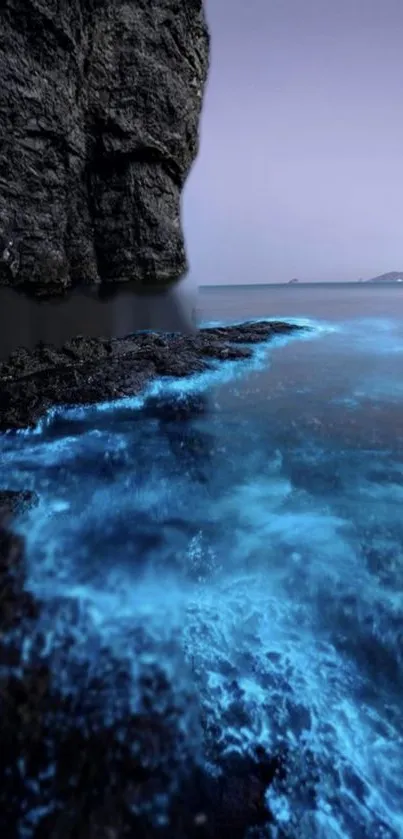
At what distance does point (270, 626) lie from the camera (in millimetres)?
4145

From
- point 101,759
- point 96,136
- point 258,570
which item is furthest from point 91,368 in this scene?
point 101,759

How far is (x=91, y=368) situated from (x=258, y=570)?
9656 mm

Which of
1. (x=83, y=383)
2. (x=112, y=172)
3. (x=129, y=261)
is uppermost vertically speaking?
(x=112, y=172)

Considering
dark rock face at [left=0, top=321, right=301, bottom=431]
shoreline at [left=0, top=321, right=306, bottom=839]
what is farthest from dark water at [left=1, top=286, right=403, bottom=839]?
dark rock face at [left=0, top=321, right=301, bottom=431]

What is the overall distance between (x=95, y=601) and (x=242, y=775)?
220cm

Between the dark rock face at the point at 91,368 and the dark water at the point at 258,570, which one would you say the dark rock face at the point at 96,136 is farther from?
the dark water at the point at 258,570

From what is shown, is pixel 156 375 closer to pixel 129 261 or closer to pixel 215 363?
pixel 215 363

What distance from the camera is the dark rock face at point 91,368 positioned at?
10445 mm

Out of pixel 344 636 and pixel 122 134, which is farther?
pixel 122 134

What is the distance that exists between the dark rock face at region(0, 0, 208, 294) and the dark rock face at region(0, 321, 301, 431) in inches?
91.8

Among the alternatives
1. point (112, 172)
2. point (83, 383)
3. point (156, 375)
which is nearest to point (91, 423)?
point (83, 383)

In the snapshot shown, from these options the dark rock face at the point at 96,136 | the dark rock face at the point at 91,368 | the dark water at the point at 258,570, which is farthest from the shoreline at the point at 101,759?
the dark rock face at the point at 96,136

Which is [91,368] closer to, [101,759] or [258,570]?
[258,570]

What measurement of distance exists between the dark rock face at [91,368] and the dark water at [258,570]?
0.88 meters
